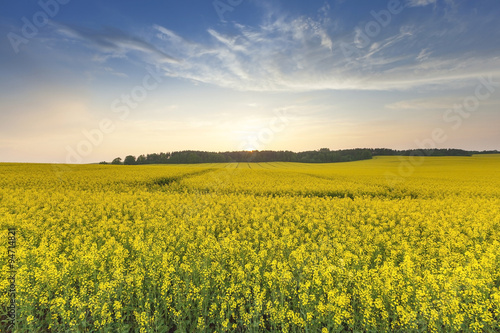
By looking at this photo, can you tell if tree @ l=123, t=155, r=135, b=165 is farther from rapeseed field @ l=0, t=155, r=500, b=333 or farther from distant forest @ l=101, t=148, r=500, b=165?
rapeseed field @ l=0, t=155, r=500, b=333

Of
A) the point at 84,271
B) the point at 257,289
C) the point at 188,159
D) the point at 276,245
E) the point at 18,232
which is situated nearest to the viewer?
the point at 257,289

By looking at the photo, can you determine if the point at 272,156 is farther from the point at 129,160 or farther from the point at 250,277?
the point at 250,277

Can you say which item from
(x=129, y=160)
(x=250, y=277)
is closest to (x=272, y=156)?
(x=129, y=160)

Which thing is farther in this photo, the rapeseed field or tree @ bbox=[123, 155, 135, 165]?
tree @ bbox=[123, 155, 135, 165]

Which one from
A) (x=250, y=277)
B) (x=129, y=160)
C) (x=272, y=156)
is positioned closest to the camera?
(x=250, y=277)

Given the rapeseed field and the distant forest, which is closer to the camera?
the rapeseed field

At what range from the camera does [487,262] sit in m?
7.13

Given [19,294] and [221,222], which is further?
[221,222]

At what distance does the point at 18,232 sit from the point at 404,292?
1363 centimetres

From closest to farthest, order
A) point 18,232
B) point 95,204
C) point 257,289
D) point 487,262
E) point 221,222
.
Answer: point 257,289, point 487,262, point 18,232, point 221,222, point 95,204

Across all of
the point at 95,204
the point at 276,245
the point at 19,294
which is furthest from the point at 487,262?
the point at 95,204

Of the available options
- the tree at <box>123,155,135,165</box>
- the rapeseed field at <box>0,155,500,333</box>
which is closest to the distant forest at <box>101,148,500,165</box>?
the tree at <box>123,155,135,165</box>

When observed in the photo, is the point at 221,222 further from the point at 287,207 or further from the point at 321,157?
the point at 321,157

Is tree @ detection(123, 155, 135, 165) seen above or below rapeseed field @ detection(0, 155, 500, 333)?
above
